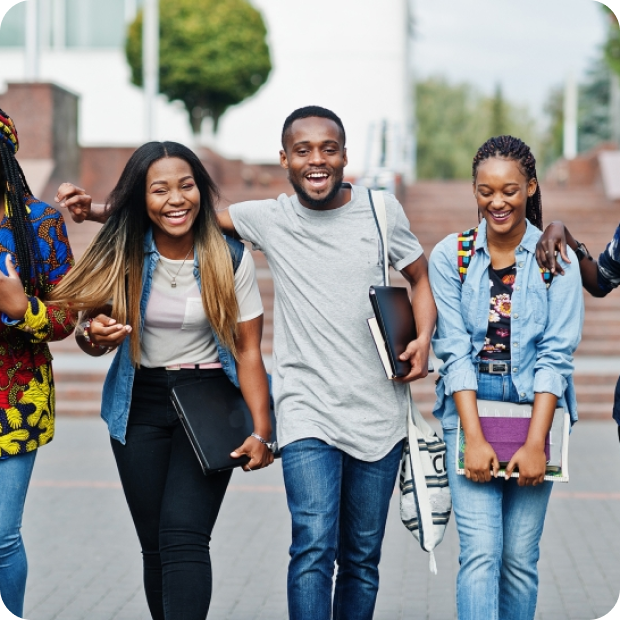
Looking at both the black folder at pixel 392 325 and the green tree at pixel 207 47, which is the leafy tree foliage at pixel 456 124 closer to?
the green tree at pixel 207 47

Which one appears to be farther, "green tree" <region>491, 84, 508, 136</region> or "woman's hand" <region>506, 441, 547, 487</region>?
"green tree" <region>491, 84, 508, 136</region>

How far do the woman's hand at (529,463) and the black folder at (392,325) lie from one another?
0.46 metres

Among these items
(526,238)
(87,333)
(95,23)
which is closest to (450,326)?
(526,238)

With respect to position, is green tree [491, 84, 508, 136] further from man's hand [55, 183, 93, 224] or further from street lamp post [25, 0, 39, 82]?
man's hand [55, 183, 93, 224]

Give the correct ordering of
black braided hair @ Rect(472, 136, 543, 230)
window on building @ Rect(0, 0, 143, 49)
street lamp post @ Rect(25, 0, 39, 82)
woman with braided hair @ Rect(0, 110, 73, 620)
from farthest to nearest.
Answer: window on building @ Rect(0, 0, 143, 49), street lamp post @ Rect(25, 0, 39, 82), black braided hair @ Rect(472, 136, 543, 230), woman with braided hair @ Rect(0, 110, 73, 620)

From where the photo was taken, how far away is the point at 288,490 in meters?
3.68

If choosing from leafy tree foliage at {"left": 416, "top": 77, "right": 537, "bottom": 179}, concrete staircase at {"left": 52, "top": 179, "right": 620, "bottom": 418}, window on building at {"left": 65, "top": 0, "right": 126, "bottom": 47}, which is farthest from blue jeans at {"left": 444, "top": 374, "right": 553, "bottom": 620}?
leafy tree foliage at {"left": 416, "top": 77, "right": 537, "bottom": 179}

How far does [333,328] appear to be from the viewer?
12.0 feet

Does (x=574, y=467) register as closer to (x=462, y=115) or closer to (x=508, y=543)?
(x=508, y=543)

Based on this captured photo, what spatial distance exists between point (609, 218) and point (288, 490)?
13476 millimetres

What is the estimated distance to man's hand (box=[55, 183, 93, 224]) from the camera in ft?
12.5

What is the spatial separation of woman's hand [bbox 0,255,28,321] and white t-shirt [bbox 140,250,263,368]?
488 mm

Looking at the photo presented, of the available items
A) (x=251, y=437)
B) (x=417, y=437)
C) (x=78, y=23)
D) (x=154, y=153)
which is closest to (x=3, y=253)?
(x=154, y=153)

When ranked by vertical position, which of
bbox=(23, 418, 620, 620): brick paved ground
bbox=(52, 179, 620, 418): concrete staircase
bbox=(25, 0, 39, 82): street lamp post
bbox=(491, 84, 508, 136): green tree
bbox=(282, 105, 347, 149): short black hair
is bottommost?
bbox=(23, 418, 620, 620): brick paved ground
